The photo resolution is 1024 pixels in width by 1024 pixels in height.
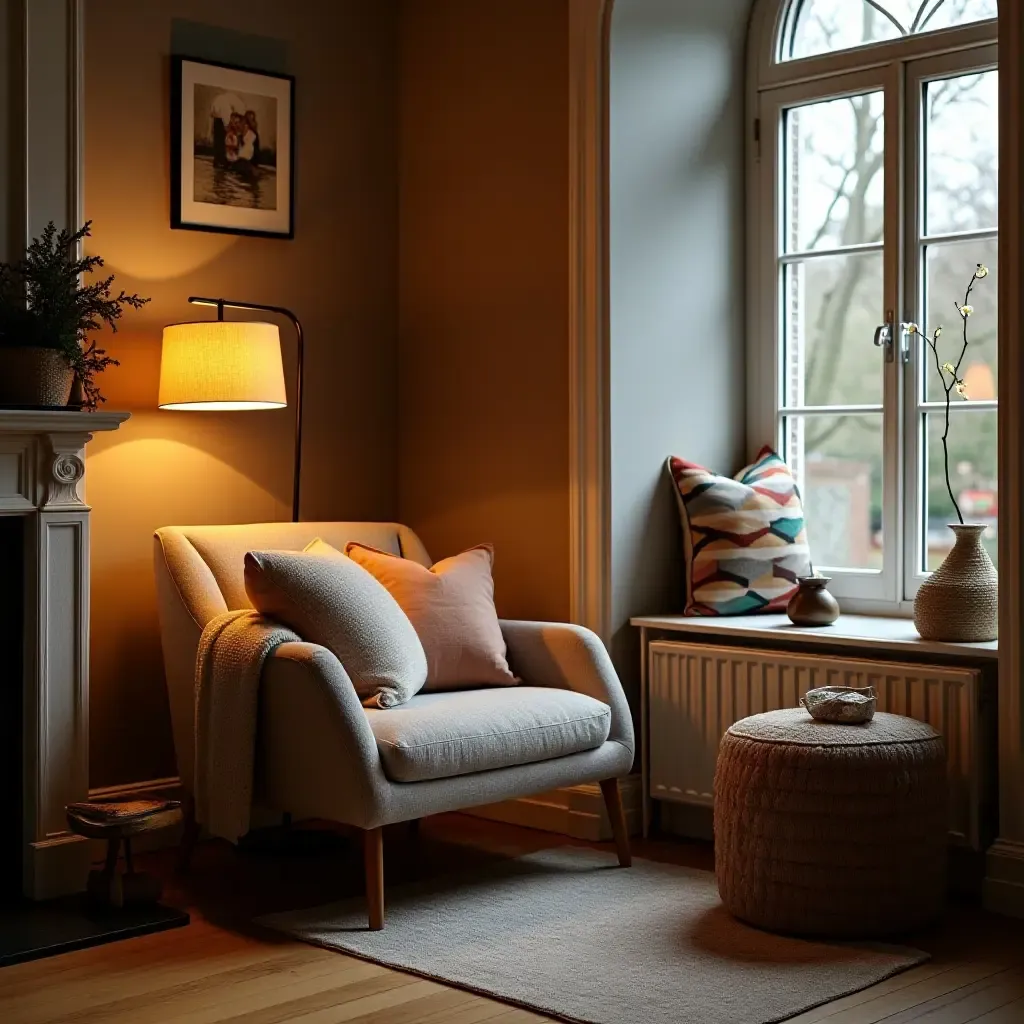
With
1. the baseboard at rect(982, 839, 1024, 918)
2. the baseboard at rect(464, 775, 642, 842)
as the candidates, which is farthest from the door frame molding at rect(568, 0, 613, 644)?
the baseboard at rect(982, 839, 1024, 918)

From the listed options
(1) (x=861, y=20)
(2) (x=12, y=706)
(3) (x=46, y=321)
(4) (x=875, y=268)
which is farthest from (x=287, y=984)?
(1) (x=861, y=20)

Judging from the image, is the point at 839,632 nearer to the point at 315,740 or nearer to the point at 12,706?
the point at 315,740

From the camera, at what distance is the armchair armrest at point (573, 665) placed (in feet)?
12.2

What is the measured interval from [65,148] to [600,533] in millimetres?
1703

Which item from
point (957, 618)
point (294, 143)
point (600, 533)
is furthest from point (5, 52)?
point (957, 618)

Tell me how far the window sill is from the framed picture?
1.62 meters

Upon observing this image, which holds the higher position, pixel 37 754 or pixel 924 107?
pixel 924 107

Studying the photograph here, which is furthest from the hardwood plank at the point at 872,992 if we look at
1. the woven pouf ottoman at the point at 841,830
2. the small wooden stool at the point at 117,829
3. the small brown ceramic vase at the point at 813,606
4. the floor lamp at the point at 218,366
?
the floor lamp at the point at 218,366

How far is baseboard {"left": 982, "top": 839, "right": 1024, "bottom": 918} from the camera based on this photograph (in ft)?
10.8

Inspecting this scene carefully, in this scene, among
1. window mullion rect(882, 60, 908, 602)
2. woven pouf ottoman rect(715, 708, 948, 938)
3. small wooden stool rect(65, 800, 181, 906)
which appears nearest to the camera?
woven pouf ottoman rect(715, 708, 948, 938)

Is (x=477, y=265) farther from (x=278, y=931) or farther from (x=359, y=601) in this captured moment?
(x=278, y=931)

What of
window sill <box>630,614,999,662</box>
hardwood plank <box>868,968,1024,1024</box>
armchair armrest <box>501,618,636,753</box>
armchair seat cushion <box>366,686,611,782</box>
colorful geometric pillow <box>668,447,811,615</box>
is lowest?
hardwood plank <box>868,968,1024,1024</box>

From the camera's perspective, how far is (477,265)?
174 inches

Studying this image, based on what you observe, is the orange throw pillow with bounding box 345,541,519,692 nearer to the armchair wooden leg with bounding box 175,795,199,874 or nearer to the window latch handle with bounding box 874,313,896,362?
the armchair wooden leg with bounding box 175,795,199,874
